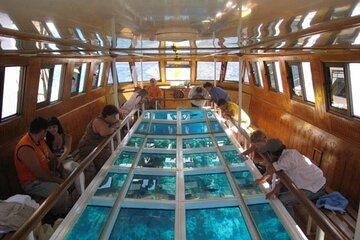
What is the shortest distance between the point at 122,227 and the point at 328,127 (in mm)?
5030

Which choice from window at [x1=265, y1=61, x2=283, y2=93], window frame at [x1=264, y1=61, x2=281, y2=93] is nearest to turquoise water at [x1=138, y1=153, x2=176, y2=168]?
window at [x1=265, y1=61, x2=283, y2=93]

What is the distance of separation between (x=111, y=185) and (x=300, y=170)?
7.22ft

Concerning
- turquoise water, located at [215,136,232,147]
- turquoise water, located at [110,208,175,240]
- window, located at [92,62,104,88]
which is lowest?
turquoise water, located at [110,208,175,240]

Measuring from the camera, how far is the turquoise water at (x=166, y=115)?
23.4 feet

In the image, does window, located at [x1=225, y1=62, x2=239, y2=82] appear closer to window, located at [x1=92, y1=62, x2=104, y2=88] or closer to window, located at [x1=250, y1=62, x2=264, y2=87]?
window, located at [x1=250, y1=62, x2=264, y2=87]

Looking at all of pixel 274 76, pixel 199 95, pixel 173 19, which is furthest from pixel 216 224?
pixel 274 76

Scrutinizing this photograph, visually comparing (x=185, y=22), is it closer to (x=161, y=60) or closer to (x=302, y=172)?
(x=302, y=172)

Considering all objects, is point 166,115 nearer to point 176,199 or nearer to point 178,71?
point 176,199

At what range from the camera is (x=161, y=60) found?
13617mm

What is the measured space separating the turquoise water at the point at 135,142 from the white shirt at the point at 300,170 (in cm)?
222

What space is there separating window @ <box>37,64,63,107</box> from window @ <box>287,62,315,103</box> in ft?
17.8

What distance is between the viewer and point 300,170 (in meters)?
3.83

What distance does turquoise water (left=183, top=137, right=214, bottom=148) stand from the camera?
500 cm

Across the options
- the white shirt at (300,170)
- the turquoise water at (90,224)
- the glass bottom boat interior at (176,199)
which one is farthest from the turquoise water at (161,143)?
the turquoise water at (90,224)
